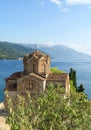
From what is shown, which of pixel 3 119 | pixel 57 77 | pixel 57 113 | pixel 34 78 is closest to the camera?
pixel 57 113

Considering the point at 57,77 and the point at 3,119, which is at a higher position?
the point at 57,77

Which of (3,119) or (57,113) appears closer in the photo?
(57,113)

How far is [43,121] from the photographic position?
18.8m

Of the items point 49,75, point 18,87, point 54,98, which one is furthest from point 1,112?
point 54,98

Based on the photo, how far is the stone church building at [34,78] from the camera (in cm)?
3956

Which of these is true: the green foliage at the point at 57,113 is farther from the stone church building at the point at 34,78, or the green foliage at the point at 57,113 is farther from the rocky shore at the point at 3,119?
the stone church building at the point at 34,78

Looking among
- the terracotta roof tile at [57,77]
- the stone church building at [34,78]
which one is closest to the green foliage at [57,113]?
the stone church building at [34,78]

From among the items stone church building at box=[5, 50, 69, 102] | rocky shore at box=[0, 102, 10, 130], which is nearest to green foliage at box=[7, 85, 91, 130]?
rocky shore at box=[0, 102, 10, 130]

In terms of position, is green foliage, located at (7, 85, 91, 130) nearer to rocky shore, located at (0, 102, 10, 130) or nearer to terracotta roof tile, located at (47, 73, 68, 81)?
rocky shore, located at (0, 102, 10, 130)

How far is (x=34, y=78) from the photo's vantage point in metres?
39.3

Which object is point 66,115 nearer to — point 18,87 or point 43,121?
point 43,121

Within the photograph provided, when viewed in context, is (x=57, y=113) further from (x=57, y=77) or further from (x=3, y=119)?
(x=57, y=77)

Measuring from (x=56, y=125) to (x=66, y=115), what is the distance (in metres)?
1.47

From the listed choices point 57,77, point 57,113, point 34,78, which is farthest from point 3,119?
point 57,113
